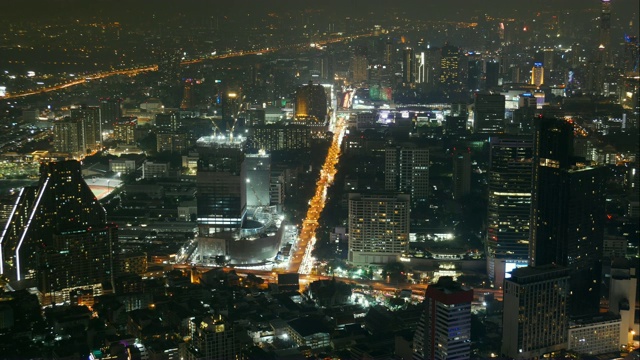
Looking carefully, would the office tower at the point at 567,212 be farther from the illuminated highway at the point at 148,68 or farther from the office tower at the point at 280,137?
the office tower at the point at 280,137

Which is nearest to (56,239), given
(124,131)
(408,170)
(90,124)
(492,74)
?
(408,170)

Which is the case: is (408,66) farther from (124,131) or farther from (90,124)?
(90,124)

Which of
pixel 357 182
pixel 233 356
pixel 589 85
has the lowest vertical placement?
pixel 233 356

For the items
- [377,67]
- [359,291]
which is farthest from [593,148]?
[377,67]

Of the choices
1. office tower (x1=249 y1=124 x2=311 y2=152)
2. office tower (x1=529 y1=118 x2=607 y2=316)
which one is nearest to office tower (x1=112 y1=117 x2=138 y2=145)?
office tower (x1=249 y1=124 x2=311 y2=152)

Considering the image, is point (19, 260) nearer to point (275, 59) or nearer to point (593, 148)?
point (593, 148)

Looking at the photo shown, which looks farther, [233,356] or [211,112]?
[211,112]

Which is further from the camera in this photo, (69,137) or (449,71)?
(449,71)
